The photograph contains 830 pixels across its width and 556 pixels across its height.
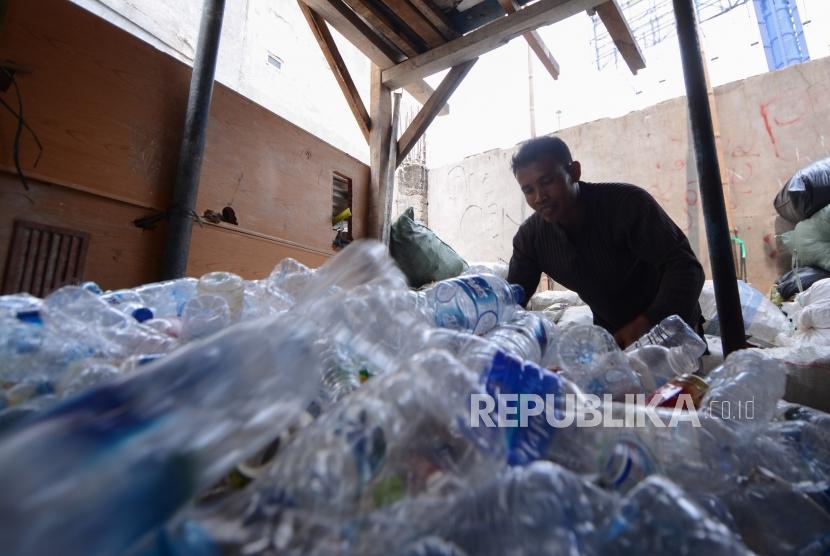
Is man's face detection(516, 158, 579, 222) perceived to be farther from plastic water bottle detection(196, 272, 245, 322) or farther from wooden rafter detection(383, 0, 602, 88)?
plastic water bottle detection(196, 272, 245, 322)

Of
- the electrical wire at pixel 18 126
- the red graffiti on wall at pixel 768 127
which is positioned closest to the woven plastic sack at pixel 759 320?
the red graffiti on wall at pixel 768 127

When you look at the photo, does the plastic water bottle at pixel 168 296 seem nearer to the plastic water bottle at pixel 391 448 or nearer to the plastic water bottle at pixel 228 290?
the plastic water bottle at pixel 228 290

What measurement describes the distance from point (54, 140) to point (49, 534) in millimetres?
1323

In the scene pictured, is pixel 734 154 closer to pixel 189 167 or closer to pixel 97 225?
pixel 189 167

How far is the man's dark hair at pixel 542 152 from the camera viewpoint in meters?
1.67

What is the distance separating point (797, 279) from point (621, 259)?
1.59 metres

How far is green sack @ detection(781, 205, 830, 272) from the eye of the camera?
7.28 feet

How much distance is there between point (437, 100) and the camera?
2281mm

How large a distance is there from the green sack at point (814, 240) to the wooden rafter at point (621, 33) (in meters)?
1.43

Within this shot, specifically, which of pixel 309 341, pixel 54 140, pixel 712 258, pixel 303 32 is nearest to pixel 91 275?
pixel 54 140

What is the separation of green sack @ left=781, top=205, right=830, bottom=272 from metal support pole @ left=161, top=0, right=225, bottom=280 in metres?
3.28

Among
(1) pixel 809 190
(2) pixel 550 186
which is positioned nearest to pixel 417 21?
(2) pixel 550 186

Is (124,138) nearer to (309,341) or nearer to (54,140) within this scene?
(54,140)

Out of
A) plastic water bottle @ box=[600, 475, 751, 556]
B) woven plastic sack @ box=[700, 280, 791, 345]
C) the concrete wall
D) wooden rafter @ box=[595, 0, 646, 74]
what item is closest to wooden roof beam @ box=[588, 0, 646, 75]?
wooden rafter @ box=[595, 0, 646, 74]
